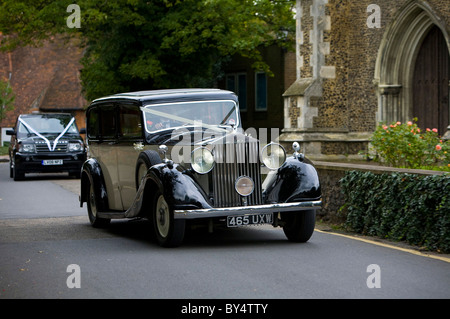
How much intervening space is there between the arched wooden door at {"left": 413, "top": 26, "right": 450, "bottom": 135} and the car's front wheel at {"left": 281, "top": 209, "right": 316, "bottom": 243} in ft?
Answer: 37.7

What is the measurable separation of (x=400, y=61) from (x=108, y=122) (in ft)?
39.8

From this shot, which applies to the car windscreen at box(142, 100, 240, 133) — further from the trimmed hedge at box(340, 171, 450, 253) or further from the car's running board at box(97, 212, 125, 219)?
the trimmed hedge at box(340, 171, 450, 253)

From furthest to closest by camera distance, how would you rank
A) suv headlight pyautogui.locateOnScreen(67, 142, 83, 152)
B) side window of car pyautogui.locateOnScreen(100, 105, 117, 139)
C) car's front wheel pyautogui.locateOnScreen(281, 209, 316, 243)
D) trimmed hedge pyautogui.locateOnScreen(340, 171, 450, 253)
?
suv headlight pyautogui.locateOnScreen(67, 142, 83, 152), side window of car pyautogui.locateOnScreen(100, 105, 117, 139), car's front wheel pyautogui.locateOnScreen(281, 209, 316, 243), trimmed hedge pyautogui.locateOnScreen(340, 171, 450, 253)

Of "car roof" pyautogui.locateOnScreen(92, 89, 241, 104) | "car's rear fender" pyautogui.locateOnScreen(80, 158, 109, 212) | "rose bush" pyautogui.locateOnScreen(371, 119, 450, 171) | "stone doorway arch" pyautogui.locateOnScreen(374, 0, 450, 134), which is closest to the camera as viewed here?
"car roof" pyautogui.locateOnScreen(92, 89, 241, 104)

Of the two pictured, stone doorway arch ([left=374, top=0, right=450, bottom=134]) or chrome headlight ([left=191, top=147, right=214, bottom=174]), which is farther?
stone doorway arch ([left=374, top=0, right=450, bottom=134])

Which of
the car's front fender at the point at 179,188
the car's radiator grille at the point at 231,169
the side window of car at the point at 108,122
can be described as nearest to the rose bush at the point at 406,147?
the car's radiator grille at the point at 231,169

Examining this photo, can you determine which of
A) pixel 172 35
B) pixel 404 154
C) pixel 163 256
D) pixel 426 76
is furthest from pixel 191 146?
pixel 172 35

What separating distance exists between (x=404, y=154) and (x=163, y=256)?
5865 millimetres

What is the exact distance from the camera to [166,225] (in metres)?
9.16

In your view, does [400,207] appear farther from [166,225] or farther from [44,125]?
[44,125]

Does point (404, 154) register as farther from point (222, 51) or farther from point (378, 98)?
point (222, 51)

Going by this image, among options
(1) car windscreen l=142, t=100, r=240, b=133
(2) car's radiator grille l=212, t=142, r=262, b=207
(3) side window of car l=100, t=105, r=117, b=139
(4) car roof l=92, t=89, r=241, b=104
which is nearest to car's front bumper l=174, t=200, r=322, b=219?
(2) car's radiator grille l=212, t=142, r=262, b=207

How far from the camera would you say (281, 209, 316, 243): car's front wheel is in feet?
31.1

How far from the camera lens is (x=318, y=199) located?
30.9 ft
